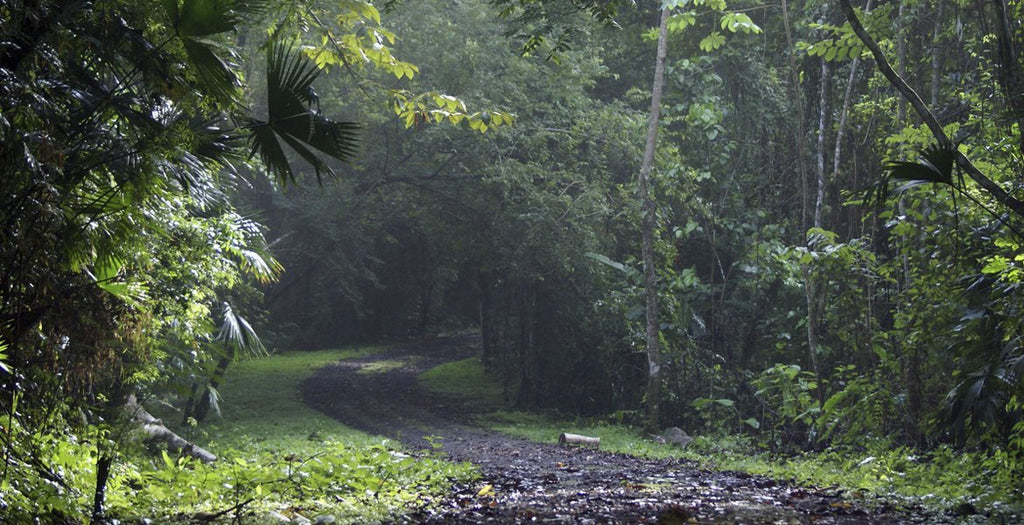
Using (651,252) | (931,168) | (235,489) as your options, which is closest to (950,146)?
(931,168)

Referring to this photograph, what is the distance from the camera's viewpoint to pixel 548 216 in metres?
17.0

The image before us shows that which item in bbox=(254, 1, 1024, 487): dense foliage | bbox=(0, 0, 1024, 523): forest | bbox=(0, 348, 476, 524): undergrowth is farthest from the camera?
bbox=(254, 1, 1024, 487): dense foliage

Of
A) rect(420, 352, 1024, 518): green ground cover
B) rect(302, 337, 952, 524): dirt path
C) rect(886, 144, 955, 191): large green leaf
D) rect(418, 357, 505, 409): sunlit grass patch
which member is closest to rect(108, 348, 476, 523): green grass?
rect(302, 337, 952, 524): dirt path

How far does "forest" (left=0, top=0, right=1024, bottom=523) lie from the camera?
5.11m

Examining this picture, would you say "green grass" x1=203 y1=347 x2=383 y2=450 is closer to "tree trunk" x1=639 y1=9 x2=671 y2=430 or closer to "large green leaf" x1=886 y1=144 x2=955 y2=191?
"tree trunk" x1=639 y1=9 x2=671 y2=430

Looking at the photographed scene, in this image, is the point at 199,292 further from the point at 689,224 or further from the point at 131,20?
the point at 689,224

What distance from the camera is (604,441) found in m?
14.4

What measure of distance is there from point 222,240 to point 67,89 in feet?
16.5

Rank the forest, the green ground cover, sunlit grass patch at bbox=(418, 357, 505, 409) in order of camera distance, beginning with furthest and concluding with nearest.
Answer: sunlit grass patch at bbox=(418, 357, 505, 409) < the green ground cover < the forest

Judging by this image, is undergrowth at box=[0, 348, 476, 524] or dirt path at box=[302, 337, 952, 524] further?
dirt path at box=[302, 337, 952, 524]

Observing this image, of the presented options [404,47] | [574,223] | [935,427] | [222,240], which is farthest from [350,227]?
[935,427]

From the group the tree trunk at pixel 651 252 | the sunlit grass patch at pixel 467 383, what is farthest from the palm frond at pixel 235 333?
the sunlit grass patch at pixel 467 383

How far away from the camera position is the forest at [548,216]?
5113 mm

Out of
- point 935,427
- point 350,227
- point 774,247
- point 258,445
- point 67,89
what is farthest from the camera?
point 350,227
